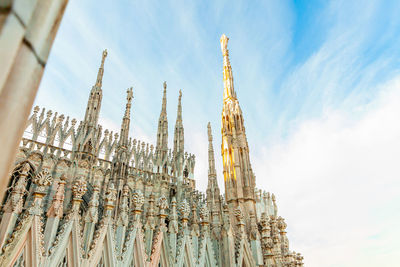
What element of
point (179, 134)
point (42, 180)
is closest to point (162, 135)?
point (179, 134)

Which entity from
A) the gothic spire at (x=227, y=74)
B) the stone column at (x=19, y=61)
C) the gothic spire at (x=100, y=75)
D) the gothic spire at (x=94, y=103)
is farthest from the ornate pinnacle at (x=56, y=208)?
the gothic spire at (x=100, y=75)

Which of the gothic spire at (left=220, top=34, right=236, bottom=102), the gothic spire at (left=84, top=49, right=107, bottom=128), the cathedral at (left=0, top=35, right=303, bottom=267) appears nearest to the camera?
the cathedral at (left=0, top=35, right=303, bottom=267)

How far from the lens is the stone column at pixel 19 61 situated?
104cm

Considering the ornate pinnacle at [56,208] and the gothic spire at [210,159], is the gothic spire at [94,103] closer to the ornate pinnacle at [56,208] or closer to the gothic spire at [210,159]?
the gothic spire at [210,159]

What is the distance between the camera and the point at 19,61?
1134 mm

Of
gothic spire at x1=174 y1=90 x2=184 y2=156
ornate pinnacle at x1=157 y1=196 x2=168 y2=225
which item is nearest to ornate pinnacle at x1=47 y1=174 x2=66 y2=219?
ornate pinnacle at x1=157 y1=196 x2=168 y2=225

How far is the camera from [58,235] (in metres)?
5.23

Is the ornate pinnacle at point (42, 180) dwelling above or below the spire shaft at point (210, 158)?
below

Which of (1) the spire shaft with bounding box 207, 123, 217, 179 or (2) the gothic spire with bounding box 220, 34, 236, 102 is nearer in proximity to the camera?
(1) the spire shaft with bounding box 207, 123, 217, 179

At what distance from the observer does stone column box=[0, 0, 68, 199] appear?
1.04m

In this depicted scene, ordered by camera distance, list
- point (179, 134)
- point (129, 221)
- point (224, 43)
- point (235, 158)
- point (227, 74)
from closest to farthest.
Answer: point (129, 221) < point (235, 158) < point (227, 74) < point (224, 43) < point (179, 134)

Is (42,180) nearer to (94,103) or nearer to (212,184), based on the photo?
(212,184)

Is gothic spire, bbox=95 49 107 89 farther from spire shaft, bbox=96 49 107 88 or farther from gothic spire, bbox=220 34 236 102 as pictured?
gothic spire, bbox=220 34 236 102

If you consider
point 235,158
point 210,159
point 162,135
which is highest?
point 162,135
